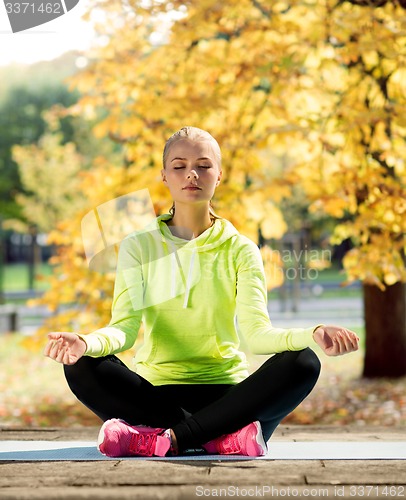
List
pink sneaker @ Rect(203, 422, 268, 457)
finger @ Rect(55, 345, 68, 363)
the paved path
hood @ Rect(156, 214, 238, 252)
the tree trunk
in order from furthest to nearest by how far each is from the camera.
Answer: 1. the tree trunk
2. hood @ Rect(156, 214, 238, 252)
3. pink sneaker @ Rect(203, 422, 268, 457)
4. finger @ Rect(55, 345, 68, 363)
5. the paved path

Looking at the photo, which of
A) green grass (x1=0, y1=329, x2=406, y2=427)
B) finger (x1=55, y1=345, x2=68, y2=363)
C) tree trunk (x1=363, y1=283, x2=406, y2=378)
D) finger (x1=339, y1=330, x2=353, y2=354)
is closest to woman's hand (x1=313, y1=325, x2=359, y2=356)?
finger (x1=339, y1=330, x2=353, y2=354)

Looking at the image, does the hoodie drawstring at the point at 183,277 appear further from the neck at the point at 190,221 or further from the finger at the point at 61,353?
the finger at the point at 61,353

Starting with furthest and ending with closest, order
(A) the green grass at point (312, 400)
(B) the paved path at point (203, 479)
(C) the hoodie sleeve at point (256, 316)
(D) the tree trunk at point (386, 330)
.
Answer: (D) the tree trunk at point (386, 330), (A) the green grass at point (312, 400), (C) the hoodie sleeve at point (256, 316), (B) the paved path at point (203, 479)

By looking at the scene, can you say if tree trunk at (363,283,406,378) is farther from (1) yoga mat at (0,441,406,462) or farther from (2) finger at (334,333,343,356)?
(2) finger at (334,333,343,356)

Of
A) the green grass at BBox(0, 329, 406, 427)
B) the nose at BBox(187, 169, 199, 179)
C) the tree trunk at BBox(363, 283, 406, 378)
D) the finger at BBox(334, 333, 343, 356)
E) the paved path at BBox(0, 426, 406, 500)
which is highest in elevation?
the nose at BBox(187, 169, 199, 179)

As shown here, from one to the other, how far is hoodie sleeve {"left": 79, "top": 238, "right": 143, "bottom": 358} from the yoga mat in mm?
443

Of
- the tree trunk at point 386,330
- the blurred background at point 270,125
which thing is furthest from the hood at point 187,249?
the tree trunk at point 386,330


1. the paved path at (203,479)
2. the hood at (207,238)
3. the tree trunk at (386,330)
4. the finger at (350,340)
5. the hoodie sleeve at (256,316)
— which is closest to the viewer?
the paved path at (203,479)

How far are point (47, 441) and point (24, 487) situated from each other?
1354mm

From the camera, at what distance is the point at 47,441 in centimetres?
389

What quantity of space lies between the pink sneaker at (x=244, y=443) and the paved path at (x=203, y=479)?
0.50 ft

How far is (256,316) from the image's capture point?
3.35 meters

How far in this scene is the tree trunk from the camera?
9.29 meters

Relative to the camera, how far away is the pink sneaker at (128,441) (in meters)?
3.18
